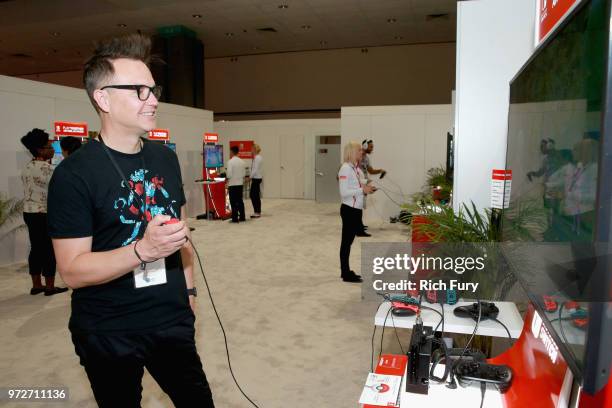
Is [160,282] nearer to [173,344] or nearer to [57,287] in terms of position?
[173,344]

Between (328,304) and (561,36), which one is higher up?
(561,36)

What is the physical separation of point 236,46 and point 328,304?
1081 cm

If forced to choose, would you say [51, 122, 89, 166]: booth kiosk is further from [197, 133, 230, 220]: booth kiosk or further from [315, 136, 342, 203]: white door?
[315, 136, 342, 203]: white door

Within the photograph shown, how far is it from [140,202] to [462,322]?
147 cm

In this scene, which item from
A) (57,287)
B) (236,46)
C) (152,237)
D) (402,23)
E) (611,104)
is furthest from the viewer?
(236,46)

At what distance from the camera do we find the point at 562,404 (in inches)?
40.6

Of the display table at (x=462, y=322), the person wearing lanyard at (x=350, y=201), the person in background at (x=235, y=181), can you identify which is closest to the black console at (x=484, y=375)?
the display table at (x=462, y=322)

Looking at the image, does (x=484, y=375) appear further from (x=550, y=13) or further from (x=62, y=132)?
(x=62, y=132)

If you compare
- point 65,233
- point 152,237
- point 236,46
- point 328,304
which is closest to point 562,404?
point 152,237

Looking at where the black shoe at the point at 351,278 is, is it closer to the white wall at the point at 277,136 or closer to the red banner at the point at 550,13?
the red banner at the point at 550,13

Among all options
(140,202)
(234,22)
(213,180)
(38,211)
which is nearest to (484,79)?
(140,202)

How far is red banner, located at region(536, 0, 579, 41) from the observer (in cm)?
150

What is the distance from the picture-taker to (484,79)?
2893 mm

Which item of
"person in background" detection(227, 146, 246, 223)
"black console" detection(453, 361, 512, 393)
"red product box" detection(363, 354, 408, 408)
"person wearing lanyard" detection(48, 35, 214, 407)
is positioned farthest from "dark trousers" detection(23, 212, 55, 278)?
"person in background" detection(227, 146, 246, 223)
